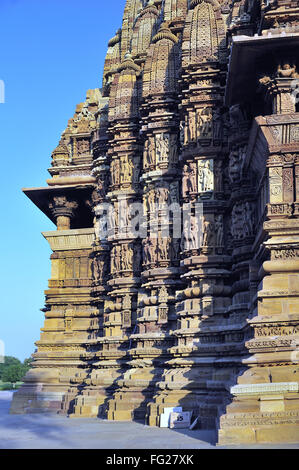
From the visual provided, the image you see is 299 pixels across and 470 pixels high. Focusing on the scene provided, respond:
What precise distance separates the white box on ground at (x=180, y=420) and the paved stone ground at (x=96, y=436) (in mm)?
503

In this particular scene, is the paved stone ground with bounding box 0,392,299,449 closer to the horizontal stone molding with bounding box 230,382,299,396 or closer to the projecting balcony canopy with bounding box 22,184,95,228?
the horizontal stone molding with bounding box 230,382,299,396

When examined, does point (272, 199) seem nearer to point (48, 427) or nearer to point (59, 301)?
point (48, 427)

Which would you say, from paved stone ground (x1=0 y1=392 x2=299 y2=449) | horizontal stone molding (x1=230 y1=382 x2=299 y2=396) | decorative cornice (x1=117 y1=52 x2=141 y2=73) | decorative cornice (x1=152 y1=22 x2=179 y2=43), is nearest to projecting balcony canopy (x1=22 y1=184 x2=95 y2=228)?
decorative cornice (x1=117 y1=52 x2=141 y2=73)

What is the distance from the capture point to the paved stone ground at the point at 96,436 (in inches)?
485

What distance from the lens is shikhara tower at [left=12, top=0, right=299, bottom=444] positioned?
1309cm

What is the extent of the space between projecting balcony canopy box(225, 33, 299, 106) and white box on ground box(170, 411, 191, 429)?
289 inches

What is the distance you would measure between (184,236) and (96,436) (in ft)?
21.2

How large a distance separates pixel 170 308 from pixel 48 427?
458cm

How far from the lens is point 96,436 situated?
45.3ft

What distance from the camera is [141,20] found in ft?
81.0

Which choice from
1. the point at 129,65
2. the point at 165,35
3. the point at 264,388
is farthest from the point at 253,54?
the point at 129,65

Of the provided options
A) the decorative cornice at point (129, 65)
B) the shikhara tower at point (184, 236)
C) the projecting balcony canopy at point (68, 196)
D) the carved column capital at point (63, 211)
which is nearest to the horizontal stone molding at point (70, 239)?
the shikhara tower at point (184, 236)

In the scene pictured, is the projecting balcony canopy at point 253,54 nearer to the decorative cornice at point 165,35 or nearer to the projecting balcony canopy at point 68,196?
the decorative cornice at point 165,35
